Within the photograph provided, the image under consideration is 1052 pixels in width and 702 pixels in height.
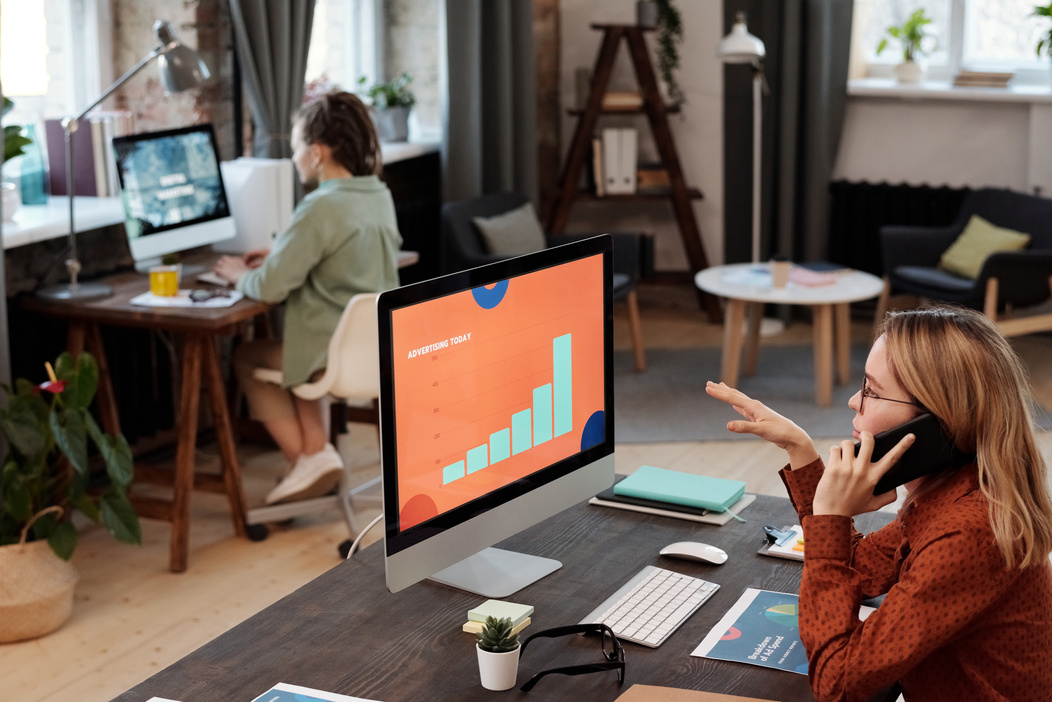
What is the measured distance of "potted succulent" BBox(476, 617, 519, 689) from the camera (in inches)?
52.7

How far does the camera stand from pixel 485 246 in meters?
4.95

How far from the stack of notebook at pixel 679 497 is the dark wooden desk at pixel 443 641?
0.27 ft

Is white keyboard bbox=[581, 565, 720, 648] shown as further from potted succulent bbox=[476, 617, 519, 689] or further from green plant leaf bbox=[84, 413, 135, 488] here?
green plant leaf bbox=[84, 413, 135, 488]

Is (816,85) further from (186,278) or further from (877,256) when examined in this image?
(186,278)

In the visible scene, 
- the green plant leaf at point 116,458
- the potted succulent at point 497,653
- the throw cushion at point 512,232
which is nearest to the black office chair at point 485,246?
the throw cushion at point 512,232

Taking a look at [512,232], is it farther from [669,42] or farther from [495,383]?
[495,383]

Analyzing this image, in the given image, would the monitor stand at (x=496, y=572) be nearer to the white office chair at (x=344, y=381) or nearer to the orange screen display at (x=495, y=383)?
the orange screen display at (x=495, y=383)

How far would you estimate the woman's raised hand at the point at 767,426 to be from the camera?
4.79 feet

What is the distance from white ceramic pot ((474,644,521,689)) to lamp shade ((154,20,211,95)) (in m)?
2.50

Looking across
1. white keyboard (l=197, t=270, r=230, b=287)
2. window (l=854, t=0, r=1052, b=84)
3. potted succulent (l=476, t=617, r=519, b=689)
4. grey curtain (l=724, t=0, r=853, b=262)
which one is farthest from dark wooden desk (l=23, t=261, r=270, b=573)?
window (l=854, t=0, r=1052, b=84)

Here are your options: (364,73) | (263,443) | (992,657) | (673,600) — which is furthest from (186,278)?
(992,657)

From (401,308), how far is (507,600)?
430 mm

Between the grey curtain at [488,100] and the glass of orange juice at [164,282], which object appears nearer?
the glass of orange juice at [164,282]

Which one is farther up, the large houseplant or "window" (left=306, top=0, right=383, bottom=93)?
"window" (left=306, top=0, right=383, bottom=93)
